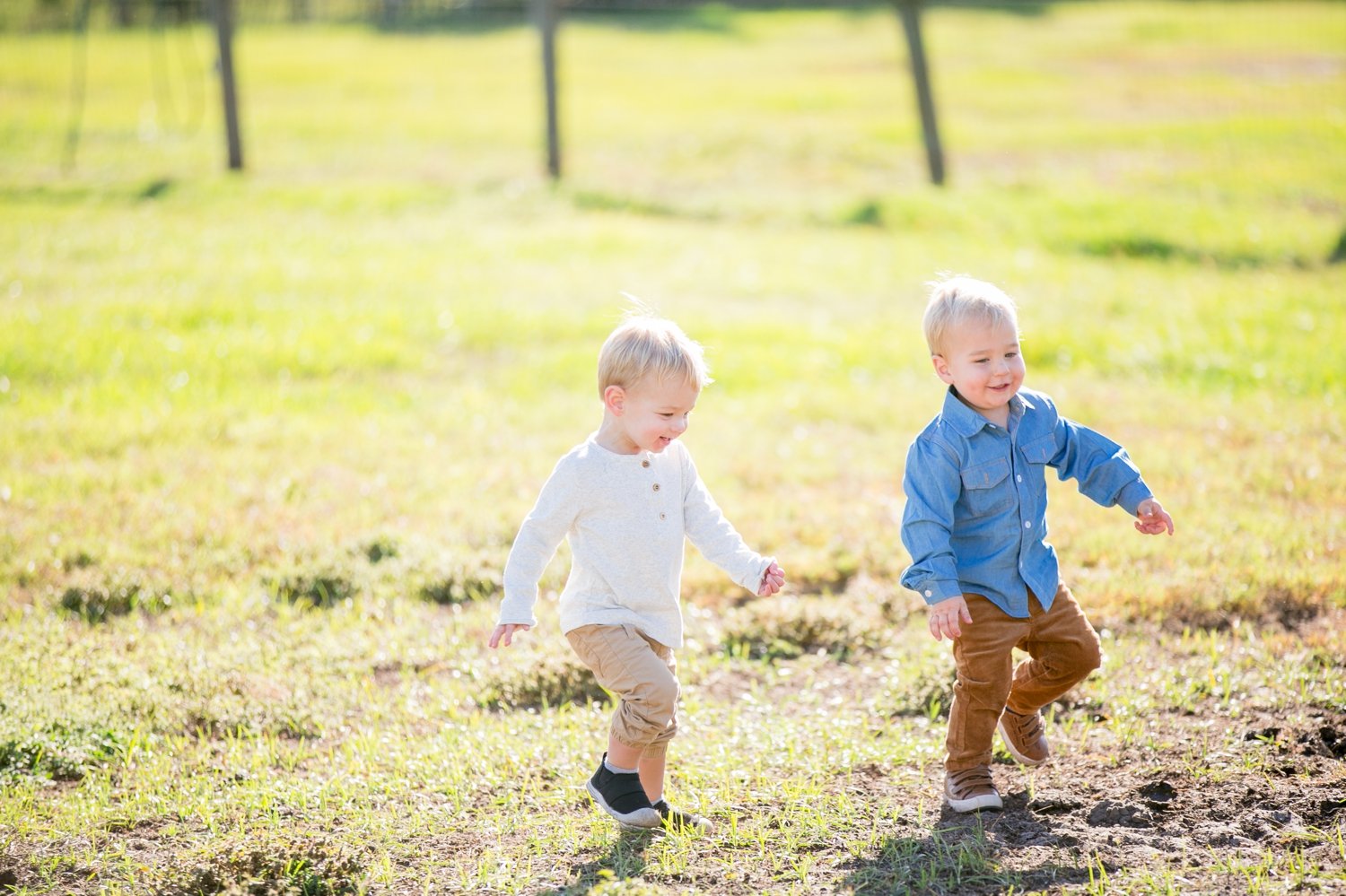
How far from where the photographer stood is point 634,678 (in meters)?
3.61

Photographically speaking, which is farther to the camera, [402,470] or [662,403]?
[402,470]

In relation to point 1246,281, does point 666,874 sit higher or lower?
lower

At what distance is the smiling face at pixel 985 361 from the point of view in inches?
143

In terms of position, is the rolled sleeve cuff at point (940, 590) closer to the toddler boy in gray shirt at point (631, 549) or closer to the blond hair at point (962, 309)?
the toddler boy in gray shirt at point (631, 549)

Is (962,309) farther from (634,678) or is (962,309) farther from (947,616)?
(634,678)

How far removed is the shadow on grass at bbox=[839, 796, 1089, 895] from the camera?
3406 millimetres

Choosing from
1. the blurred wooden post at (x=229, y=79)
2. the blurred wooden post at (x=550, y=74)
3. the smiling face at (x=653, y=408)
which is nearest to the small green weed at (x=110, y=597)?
the smiling face at (x=653, y=408)

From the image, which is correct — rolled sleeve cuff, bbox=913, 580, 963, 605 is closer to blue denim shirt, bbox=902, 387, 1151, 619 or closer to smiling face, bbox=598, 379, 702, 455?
blue denim shirt, bbox=902, 387, 1151, 619

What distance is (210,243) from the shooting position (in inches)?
496

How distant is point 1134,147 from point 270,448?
50.7ft

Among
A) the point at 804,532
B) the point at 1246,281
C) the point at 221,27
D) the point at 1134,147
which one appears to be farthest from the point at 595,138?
the point at 804,532

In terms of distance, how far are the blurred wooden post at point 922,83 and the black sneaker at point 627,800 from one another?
12.4 m

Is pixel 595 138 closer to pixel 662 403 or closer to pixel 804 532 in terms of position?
pixel 804 532

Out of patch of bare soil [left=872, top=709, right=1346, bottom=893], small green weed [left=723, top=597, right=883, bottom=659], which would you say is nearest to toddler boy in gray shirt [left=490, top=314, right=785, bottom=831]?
patch of bare soil [left=872, top=709, right=1346, bottom=893]
